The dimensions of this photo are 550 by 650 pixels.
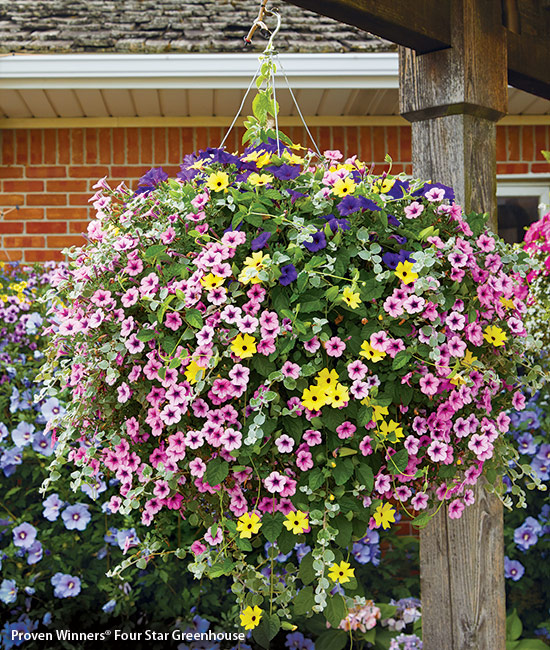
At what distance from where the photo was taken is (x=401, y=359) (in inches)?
56.0

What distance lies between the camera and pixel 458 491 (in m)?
1.68

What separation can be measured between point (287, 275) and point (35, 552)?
2.21 metres

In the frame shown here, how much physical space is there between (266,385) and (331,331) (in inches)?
7.0

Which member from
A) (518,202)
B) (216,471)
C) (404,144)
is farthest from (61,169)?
(216,471)

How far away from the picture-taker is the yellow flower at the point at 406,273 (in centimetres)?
143

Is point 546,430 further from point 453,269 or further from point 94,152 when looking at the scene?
point 94,152

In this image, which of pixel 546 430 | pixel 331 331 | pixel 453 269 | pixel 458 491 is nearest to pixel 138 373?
pixel 331 331

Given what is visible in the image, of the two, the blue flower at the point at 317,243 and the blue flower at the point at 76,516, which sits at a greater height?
the blue flower at the point at 317,243

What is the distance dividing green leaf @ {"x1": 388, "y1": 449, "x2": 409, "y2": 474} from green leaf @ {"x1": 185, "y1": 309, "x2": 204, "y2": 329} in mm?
479

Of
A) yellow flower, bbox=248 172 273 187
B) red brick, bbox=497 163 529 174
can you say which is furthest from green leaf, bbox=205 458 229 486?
red brick, bbox=497 163 529 174

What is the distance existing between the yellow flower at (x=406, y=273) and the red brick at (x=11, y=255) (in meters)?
3.32

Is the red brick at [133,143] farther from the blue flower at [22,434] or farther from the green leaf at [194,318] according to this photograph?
the green leaf at [194,318]

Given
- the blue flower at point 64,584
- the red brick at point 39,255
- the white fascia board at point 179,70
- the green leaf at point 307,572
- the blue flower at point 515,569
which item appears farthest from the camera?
the red brick at point 39,255

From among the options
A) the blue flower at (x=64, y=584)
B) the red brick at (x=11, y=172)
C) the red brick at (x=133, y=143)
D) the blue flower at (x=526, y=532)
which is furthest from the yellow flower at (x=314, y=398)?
the red brick at (x=11, y=172)
